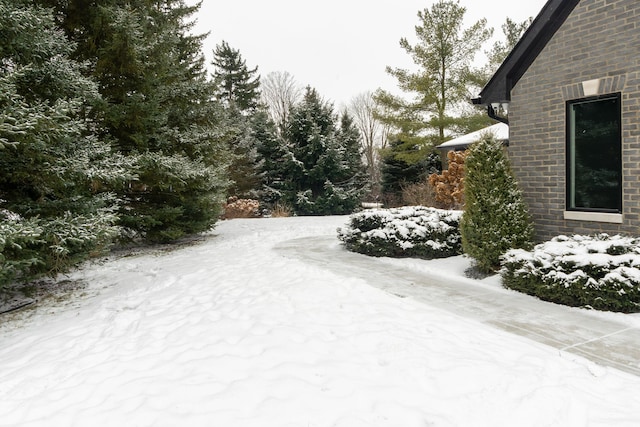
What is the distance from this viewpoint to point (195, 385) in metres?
3.15

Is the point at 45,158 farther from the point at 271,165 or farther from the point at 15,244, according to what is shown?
the point at 271,165

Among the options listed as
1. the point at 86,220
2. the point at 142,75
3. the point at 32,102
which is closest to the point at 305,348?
the point at 86,220

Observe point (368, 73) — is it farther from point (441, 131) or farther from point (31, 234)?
point (31, 234)

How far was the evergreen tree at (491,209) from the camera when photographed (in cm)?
626

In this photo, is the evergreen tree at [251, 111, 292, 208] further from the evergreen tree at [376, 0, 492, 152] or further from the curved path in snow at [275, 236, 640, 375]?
the curved path in snow at [275, 236, 640, 375]

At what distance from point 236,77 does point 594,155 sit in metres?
32.3

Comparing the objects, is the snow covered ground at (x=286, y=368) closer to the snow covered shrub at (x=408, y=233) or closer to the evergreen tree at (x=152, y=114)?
the snow covered shrub at (x=408, y=233)

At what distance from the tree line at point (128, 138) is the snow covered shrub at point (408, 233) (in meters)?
4.13

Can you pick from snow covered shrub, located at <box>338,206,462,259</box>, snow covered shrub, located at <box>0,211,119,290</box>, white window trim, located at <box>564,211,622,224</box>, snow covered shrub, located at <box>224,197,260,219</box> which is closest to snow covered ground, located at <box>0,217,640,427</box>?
snow covered shrub, located at <box>0,211,119,290</box>

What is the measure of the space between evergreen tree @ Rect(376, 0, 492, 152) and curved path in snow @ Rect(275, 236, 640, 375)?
679 inches

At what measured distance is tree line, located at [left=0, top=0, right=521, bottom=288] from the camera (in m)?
5.08

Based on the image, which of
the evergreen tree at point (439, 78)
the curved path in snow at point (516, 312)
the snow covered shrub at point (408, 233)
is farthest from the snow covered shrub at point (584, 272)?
the evergreen tree at point (439, 78)

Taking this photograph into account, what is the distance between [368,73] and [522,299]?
1625 inches

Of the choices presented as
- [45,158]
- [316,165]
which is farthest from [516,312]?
[316,165]
